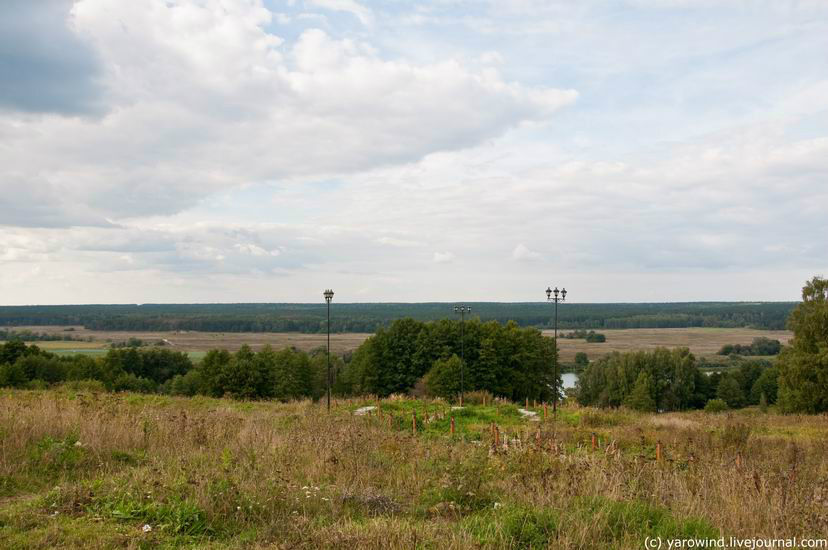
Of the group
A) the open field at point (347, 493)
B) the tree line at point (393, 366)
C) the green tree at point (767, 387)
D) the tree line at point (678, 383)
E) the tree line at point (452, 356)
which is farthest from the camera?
the green tree at point (767, 387)

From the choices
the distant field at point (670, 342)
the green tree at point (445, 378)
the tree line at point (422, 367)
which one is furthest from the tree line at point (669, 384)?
the distant field at point (670, 342)

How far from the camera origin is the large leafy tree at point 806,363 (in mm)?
38719

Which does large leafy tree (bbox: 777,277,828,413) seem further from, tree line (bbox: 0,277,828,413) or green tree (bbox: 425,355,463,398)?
green tree (bbox: 425,355,463,398)

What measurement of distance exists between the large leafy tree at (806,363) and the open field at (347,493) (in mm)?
37550

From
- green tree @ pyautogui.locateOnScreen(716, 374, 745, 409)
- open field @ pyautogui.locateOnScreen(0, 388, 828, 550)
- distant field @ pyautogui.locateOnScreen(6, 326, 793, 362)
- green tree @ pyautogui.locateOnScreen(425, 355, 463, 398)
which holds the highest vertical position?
open field @ pyautogui.locateOnScreen(0, 388, 828, 550)

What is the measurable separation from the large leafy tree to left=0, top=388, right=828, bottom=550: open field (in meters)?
37.5

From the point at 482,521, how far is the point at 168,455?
4965 millimetres

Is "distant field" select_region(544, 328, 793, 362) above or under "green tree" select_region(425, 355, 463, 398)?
under

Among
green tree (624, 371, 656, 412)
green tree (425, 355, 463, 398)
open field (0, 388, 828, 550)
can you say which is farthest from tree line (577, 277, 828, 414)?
open field (0, 388, 828, 550)

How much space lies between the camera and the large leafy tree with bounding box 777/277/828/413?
38719 millimetres

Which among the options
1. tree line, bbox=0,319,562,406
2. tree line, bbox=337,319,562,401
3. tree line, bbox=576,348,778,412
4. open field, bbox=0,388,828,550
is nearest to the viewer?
open field, bbox=0,388,828,550

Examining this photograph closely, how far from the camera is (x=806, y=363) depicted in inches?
1547

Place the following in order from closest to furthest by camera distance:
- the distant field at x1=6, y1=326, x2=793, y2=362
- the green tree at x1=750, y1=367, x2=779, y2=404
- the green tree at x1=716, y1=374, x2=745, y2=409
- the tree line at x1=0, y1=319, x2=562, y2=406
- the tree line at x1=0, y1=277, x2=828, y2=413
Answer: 1. the tree line at x1=0, y1=277, x2=828, y2=413
2. the tree line at x1=0, y1=319, x2=562, y2=406
3. the green tree at x1=716, y1=374, x2=745, y2=409
4. the green tree at x1=750, y1=367, x2=779, y2=404
5. the distant field at x1=6, y1=326, x2=793, y2=362

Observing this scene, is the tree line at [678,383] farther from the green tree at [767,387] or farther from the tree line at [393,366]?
the tree line at [393,366]
